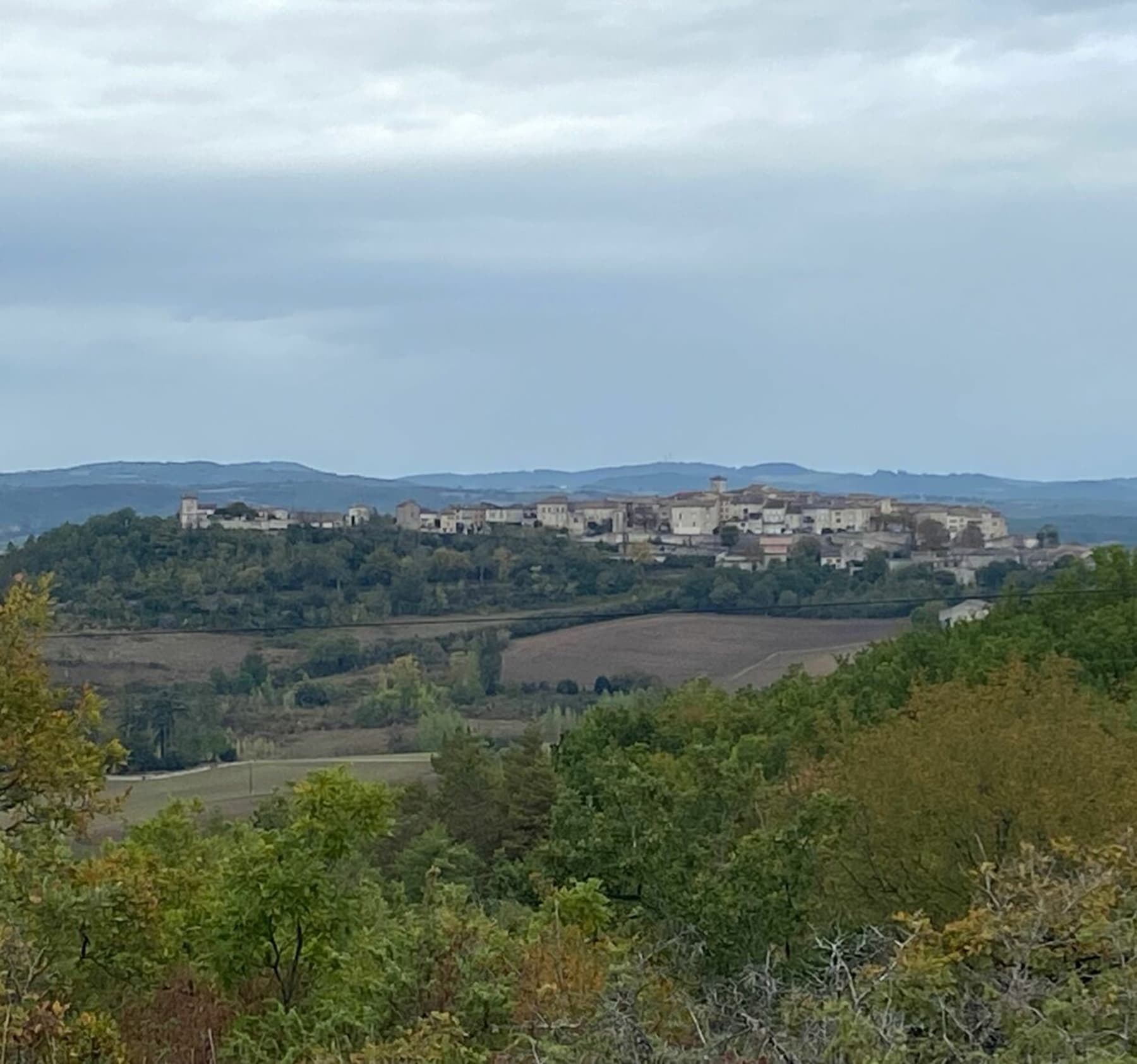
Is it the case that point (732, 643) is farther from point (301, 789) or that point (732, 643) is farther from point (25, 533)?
point (301, 789)

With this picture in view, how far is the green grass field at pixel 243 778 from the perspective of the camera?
4153 cm

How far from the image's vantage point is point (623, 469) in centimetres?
12000

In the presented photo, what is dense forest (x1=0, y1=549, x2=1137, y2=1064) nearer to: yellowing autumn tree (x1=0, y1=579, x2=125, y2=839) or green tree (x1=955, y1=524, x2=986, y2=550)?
yellowing autumn tree (x1=0, y1=579, x2=125, y2=839)

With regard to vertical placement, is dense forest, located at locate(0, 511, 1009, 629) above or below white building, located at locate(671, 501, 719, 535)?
below

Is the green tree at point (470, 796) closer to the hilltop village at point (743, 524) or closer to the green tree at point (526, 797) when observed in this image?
the green tree at point (526, 797)

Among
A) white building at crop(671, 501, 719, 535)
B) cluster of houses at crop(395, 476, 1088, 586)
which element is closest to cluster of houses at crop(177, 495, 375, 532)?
cluster of houses at crop(395, 476, 1088, 586)

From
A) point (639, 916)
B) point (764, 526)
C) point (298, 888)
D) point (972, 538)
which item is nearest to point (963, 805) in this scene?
point (639, 916)

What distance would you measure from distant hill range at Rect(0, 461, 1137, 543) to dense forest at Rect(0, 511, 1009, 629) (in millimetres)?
10325

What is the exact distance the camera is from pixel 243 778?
49.2 metres

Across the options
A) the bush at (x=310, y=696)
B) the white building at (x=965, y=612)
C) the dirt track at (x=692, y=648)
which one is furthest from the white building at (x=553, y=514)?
the white building at (x=965, y=612)

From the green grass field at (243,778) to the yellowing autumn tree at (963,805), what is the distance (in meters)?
24.3

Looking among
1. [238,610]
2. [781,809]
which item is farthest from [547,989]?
[238,610]

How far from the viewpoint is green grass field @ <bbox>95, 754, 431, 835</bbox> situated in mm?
41531

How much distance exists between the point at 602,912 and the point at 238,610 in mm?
49982
